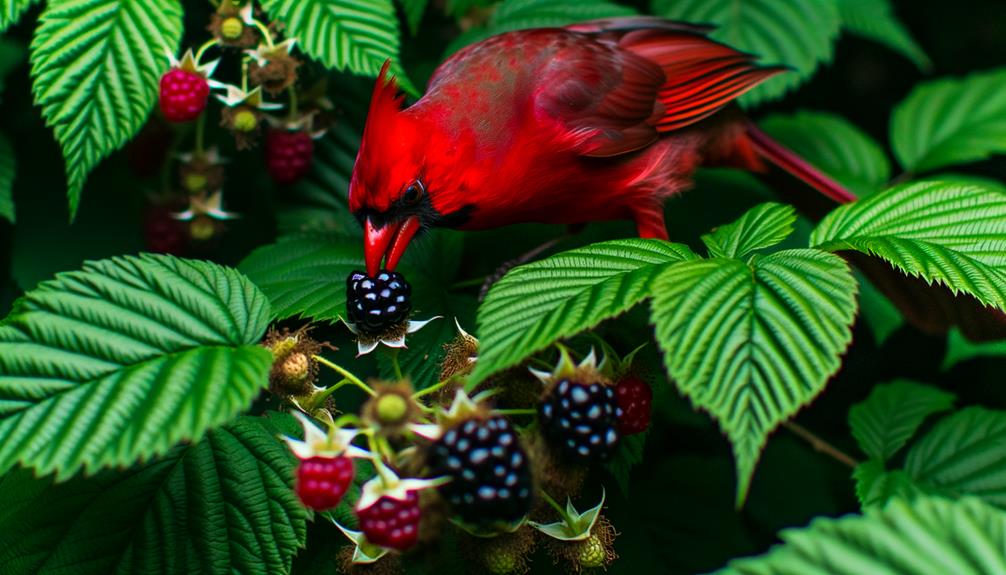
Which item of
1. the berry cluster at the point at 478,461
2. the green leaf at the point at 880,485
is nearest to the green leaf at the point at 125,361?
the berry cluster at the point at 478,461

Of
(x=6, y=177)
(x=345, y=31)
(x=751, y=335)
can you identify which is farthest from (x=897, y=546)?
(x=6, y=177)

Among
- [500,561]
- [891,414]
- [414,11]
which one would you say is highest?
[414,11]

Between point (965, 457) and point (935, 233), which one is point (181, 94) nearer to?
point (935, 233)

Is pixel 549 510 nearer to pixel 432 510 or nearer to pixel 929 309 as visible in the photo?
pixel 432 510

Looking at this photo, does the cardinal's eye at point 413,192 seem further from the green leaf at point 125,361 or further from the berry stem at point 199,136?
the berry stem at point 199,136

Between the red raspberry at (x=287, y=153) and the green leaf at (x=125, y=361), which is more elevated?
the green leaf at (x=125, y=361)

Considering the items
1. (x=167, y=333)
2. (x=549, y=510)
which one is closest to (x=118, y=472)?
(x=167, y=333)

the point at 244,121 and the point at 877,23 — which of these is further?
the point at 877,23
